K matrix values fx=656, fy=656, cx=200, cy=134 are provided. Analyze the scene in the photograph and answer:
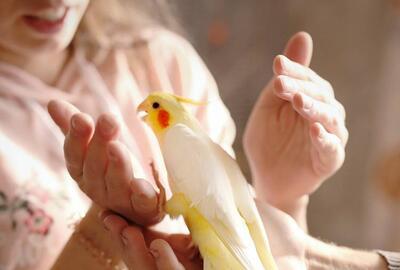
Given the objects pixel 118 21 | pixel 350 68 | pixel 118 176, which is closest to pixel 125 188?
pixel 118 176

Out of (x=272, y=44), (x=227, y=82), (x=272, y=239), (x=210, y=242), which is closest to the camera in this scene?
(x=210, y=242)

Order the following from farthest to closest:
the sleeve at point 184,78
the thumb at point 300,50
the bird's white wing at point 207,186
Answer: the sleeve at point 184,78 < the thumb at point 300,50 < the bird's white wing at point 207,186

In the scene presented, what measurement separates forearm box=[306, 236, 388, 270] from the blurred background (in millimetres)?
411

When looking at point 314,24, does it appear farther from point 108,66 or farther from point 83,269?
point 83,269

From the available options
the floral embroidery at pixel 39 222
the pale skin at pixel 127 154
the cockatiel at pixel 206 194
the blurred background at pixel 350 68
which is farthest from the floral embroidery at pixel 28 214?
the blurred background at pixel 350 68

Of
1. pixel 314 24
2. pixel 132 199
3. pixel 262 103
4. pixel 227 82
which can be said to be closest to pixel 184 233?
pixel 132 199

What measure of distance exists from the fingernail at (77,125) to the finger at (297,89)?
0.41 feet

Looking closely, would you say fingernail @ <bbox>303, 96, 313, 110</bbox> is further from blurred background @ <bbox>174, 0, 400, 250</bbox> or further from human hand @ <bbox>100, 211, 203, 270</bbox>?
blurred background @ <bbox>174, 0, 400, 250</bbox>

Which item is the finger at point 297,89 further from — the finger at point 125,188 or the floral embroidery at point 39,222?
the floral embroidery at point 39,222

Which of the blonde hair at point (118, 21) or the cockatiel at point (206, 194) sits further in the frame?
the blonde hair at point (118, 21)

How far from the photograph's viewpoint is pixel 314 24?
1056 millimetres

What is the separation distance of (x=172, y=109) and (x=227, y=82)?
47 cm

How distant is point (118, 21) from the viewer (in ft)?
2.22

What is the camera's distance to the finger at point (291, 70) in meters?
0.42
